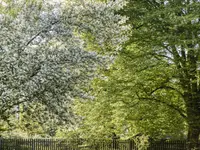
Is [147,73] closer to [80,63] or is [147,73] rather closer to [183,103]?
[183,103]

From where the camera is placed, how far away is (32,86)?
8.66 m

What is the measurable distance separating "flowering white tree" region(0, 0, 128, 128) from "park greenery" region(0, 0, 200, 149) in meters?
0.03

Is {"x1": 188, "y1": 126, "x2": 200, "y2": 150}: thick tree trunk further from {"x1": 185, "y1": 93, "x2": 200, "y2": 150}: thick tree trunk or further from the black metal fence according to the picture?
the black metal fence

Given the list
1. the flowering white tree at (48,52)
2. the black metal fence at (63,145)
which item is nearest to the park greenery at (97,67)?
the flowering white tree at (48,52)

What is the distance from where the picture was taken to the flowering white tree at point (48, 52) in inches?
343

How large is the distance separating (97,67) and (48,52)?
2011 millimetres

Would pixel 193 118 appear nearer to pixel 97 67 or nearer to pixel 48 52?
pixel 97 67

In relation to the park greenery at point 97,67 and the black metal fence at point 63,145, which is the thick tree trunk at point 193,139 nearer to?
the park greenery at point 97,67

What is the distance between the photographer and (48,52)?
9336 mm

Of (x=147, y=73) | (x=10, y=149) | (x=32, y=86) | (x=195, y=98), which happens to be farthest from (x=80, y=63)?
(x=10, y=149)

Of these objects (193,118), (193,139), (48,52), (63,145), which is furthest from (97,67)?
(63,145)

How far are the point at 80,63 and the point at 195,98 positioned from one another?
25.0 feet

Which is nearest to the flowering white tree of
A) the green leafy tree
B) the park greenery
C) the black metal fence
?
the park greenery

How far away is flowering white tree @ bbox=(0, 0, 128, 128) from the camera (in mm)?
8719
